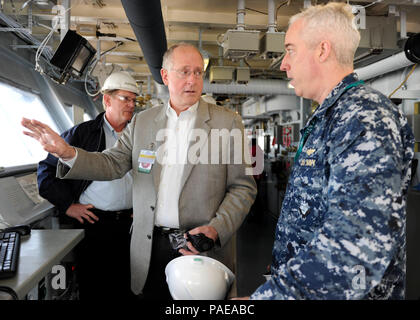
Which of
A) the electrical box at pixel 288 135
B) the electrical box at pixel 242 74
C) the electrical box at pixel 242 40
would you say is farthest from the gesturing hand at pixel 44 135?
the electrical box at pixel 288 135

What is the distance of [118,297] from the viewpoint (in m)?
2.36

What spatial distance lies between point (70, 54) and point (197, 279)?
277 cm

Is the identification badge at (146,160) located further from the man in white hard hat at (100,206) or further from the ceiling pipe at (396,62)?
the ceiling pipe at (396,62)

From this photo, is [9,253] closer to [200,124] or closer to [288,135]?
[200,124]

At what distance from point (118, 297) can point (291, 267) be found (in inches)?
77.3

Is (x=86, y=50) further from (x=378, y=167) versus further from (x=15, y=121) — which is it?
(x=378, y=167)

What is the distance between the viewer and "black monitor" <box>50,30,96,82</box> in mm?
2930

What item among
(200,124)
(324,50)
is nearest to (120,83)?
(200,124)

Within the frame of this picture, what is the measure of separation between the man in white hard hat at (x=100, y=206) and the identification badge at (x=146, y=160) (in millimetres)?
665

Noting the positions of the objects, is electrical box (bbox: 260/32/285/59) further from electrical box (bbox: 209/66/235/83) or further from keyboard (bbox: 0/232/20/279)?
keyboard (bbox: 0/232/20/279)

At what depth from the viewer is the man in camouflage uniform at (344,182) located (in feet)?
2.40

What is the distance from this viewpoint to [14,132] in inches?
159

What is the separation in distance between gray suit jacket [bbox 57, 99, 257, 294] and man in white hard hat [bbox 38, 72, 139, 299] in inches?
25.7

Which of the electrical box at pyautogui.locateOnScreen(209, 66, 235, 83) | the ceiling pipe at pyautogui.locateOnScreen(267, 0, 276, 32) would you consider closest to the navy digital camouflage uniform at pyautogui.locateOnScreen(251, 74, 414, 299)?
the ceiling pipe at pyautogui.locateOnScreen(267, 0, 276, 32)
